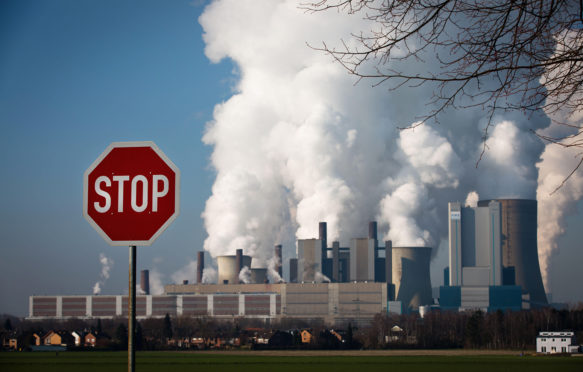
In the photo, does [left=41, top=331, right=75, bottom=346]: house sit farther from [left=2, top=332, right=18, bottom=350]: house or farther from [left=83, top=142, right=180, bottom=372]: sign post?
[left=83, top=142, right=180, bottom=372]: sign post

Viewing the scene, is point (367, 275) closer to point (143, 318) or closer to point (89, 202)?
point (143, 318)

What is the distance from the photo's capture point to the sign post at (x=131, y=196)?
339 centimetres

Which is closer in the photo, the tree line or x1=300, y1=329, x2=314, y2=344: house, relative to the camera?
the tree line

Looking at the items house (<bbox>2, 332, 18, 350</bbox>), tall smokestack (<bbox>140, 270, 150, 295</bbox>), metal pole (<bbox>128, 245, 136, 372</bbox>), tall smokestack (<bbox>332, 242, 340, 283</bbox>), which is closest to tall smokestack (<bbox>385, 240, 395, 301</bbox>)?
→ tall smokestack (<bbox>332, 242, 340, 283</bbox>)

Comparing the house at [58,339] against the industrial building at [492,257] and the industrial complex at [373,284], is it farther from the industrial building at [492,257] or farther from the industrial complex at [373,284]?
the industrial building at [492,257]

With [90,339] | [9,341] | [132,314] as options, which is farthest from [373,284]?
[132,314]

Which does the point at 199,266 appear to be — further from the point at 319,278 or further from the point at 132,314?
the point at 132,314

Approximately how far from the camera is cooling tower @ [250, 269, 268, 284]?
317 ft

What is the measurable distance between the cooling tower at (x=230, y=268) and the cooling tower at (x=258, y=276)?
3.59 ft

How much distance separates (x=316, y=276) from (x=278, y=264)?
7058mm

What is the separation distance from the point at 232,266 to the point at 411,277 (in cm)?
2116

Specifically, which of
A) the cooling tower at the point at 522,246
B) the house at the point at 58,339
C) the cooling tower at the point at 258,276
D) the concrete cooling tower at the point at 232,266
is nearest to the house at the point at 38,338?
the house at the point at 58,339

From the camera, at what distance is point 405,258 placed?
90.1 meters

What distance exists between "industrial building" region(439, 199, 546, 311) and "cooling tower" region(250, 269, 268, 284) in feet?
68.6
